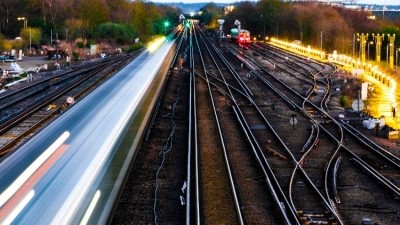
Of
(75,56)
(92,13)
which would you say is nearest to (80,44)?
(75,56)

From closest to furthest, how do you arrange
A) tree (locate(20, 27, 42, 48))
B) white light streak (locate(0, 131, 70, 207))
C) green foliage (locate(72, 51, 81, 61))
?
white light streak (locate(0, 131, 70, 207)), green foliage (locate(72, 51, 81, 61)), tree (locate(20, 27, 42, 48))

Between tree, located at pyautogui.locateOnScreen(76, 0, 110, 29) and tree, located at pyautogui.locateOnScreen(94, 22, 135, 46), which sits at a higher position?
tree, located at pyautogui.locateOnScreen(76, 0, 110, 29)

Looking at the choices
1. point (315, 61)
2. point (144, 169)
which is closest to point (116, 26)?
point (315, 61)

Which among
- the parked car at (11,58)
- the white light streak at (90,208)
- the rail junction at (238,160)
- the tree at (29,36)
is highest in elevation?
the tree at (29,36)

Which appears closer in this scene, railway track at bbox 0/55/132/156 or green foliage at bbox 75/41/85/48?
railway track at bbox 0/55/132/156

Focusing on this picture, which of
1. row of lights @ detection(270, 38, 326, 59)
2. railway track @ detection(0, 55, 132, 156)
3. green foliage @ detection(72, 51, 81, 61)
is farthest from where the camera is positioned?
row of lights @ detection(270, 38, 326, 59)

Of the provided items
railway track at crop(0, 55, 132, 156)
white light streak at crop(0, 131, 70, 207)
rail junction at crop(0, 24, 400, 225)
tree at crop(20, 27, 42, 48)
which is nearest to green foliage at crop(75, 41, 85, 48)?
tree at crop(20, 27, 42, 48)

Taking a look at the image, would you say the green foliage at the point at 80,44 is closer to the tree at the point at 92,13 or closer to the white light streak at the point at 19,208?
the tree at the point at 92,13

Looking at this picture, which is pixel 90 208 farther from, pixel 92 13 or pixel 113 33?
pixel 92 13

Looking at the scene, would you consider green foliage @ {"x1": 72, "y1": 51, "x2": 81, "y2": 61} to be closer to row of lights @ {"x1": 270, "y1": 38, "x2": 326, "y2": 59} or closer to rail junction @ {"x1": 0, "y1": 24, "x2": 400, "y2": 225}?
row of lights @ {"x1": 270, "y1": 38, "x2": 326, "y2": 59}

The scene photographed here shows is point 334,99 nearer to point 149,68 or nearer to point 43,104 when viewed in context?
point 149,68

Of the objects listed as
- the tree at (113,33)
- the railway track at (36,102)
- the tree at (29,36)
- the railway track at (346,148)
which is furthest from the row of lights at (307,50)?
the railway track at (346,148)

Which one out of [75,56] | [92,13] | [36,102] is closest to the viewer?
[36,102]

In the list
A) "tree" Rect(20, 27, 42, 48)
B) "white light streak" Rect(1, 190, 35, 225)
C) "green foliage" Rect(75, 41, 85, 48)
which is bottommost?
"white light streak" Rect(1, 190, 35, 225)
